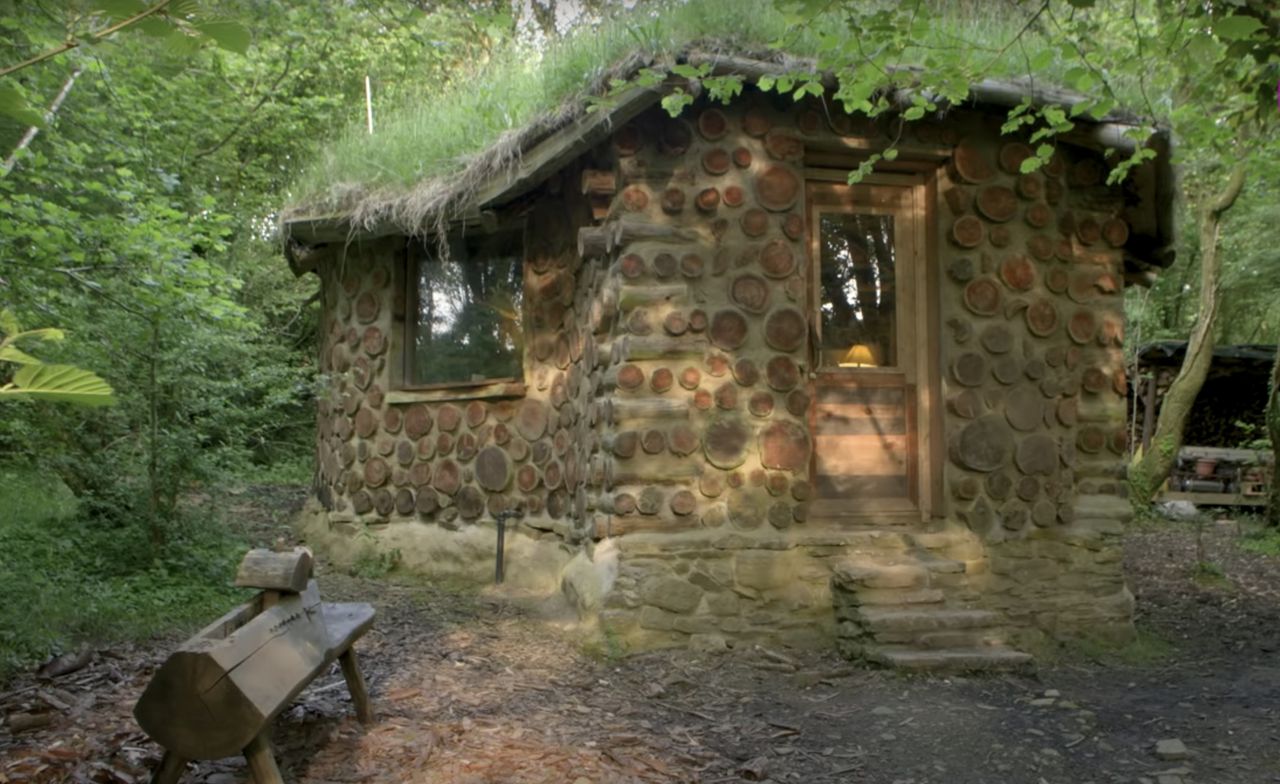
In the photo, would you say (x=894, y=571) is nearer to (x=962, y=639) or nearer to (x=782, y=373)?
(x=962, y=639)

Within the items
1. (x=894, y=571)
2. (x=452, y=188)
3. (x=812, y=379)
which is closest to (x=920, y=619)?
(x=894, y=571)

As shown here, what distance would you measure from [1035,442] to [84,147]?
18.5 feet

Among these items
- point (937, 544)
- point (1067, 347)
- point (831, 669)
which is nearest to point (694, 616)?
point (831, 669)

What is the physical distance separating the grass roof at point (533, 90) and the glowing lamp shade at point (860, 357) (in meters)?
1.69

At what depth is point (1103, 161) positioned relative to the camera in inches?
232

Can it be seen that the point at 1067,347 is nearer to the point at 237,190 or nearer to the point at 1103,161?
the point at 1103,161

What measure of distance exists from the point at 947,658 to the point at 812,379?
1723mm

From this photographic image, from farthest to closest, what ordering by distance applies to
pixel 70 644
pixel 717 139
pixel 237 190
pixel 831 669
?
1. pixel 237 190
2. pixel 717 139
3. pixel 831 669
4. pixel 70 644

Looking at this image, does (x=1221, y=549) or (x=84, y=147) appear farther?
(x=1221, y=549)

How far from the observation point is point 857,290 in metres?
5.75

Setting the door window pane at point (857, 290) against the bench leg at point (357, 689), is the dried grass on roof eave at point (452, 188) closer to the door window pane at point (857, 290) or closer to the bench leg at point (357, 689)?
the door window pane at point (857, 290)

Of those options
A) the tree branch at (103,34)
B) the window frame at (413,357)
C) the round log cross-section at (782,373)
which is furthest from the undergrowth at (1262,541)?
the tree branch at (103,34)

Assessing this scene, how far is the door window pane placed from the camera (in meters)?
5.73

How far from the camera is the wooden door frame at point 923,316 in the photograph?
5641 mm
